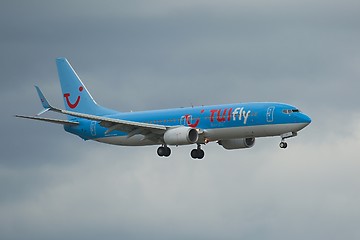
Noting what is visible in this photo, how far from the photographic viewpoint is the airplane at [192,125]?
340 feet

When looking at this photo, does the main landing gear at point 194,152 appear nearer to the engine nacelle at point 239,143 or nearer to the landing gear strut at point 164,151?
the landing gear strut at point 164,151

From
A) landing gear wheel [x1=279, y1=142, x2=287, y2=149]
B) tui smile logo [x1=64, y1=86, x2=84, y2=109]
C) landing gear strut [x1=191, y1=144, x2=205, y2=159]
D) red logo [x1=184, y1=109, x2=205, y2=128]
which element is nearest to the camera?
landing gear wheel [x1=279, y1=142, x2=287, y2=149]

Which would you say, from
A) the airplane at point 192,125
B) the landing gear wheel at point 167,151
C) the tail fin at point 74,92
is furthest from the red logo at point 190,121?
the tail fin at point 74,92

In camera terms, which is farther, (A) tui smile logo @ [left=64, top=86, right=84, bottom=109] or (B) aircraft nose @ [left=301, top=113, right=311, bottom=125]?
(A) tui smile logo @ [left=64, top=86, right=84, bottom=109]

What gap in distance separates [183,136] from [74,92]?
76.8ft

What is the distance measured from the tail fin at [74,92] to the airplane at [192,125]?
2151 millimetres

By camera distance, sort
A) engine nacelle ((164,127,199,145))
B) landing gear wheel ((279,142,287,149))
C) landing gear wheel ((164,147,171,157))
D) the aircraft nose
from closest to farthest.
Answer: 1. landing gear wheel ((279,142,287,149))
2. the aircraft nose
3. engine nacelle ((164,127,199,145))
4. landing gear wheel ((164,147,171,157))

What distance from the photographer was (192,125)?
108 meters

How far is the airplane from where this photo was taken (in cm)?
10362

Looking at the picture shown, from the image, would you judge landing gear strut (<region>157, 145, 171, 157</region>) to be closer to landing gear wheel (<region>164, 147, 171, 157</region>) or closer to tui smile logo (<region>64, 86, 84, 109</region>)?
landing gear wheel (<region>164, 147, 171, 157</region>)

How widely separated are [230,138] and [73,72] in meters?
27.1

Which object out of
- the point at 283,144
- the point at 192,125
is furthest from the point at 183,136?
the point at 283,144

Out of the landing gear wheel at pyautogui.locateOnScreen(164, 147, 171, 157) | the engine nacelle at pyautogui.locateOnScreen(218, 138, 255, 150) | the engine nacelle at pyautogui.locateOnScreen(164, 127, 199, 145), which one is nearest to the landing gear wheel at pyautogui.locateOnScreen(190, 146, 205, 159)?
the engine nacelle at pyautogui.locateOnScreen(218, 138, 255, 150)

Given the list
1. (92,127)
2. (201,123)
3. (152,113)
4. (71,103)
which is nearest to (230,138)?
(201,123)
